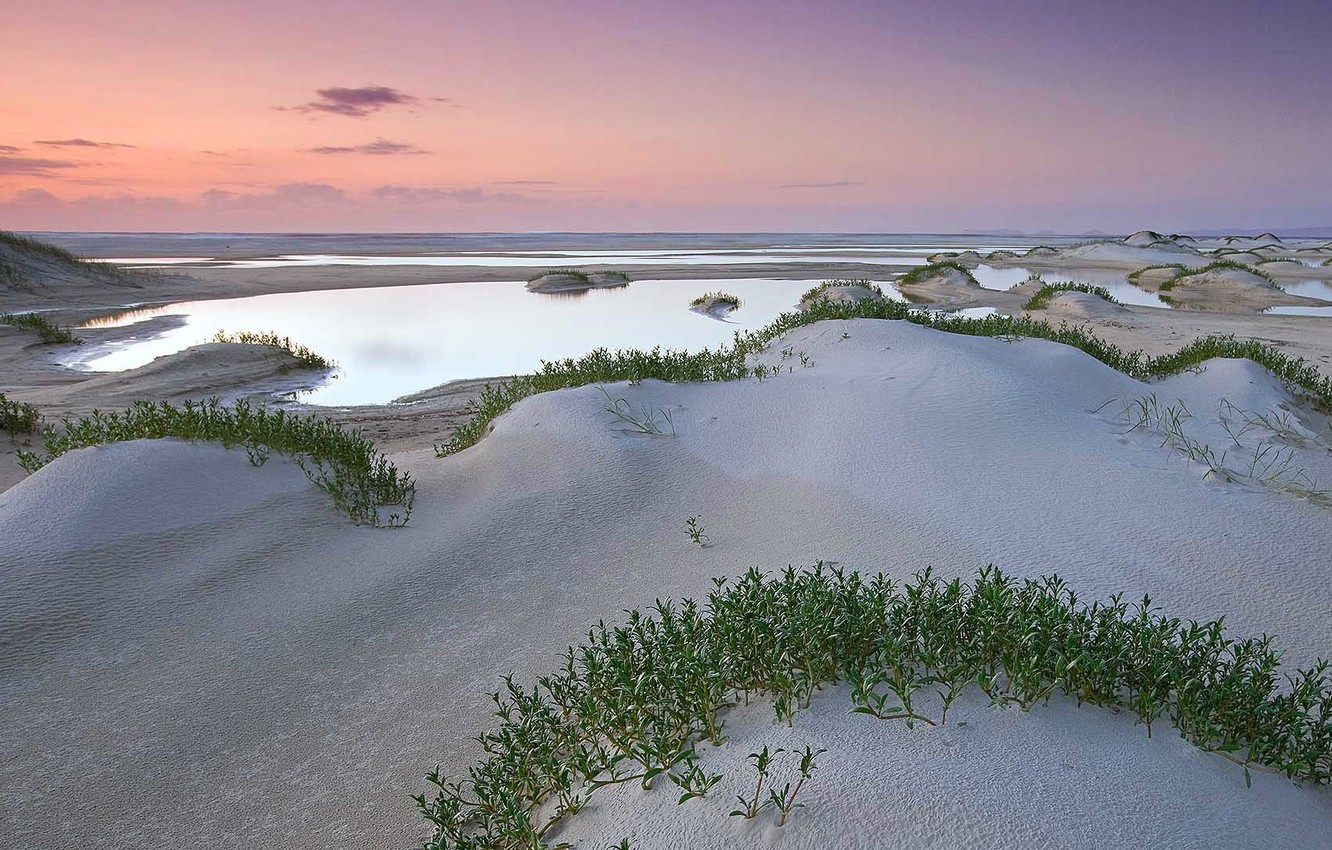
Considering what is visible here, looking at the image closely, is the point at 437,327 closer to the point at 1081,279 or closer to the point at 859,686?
the point at 859,686

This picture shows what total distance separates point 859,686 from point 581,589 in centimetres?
258

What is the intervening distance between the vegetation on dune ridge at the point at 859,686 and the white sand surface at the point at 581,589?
0.13m

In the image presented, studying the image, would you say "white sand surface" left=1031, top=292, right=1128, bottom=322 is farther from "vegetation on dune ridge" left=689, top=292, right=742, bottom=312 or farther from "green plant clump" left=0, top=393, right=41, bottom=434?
"green plant clump" left=0, top=393, right=41, bottom=434

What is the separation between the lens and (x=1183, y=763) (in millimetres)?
2654

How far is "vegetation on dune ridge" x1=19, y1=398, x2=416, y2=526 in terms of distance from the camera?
6.25m

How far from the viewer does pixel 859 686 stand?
2.93 metres

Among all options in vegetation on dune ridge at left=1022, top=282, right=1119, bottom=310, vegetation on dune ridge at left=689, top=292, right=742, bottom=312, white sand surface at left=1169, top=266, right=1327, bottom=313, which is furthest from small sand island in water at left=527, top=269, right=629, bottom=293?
white sand surface at left=1169, top=266, right=1327, bottom=313

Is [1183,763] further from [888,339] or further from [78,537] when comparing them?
[888,339]

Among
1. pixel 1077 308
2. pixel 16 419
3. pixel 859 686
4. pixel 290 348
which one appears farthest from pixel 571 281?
pixel 859 686

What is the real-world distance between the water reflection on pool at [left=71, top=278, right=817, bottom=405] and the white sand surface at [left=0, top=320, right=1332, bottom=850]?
24.2 feet

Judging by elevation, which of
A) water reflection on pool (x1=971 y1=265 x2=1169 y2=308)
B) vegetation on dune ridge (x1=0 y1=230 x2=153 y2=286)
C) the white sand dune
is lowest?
water reflection on pool (x1=971 y1=265 x2=1169 y2=308)

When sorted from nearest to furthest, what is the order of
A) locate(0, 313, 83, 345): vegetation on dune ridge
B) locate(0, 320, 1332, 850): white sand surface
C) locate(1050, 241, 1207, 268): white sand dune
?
locate(0, 320, 1332, 850): white sand surface < locate(0, 313, 83, 345): vegetation on dune ridge < locate(1050, 241, 1207, 268): white sand dune

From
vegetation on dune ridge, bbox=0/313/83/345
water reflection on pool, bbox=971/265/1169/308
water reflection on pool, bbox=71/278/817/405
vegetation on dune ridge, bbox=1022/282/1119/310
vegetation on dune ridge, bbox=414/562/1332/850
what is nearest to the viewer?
vegetation on dune ridge, bbox=414/562/1332/850

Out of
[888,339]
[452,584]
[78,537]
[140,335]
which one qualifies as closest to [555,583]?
[452,584]
